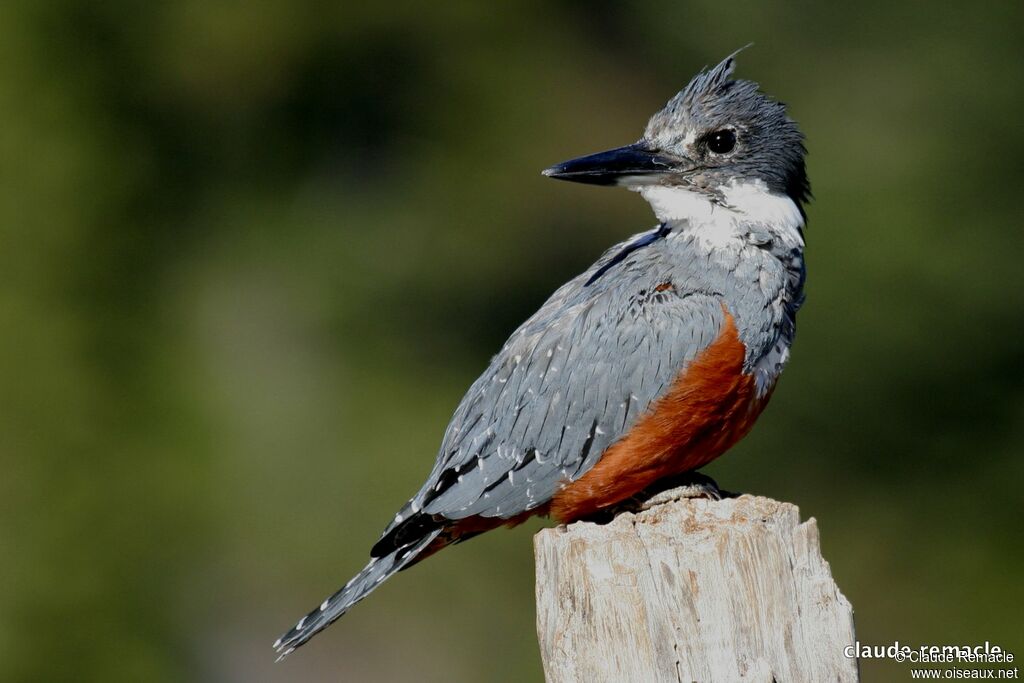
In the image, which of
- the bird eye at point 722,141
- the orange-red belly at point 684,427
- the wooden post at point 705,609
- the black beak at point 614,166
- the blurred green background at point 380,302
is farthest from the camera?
the blurred green background at point 380,302

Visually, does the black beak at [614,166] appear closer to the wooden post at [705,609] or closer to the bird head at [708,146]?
the bird head at [708,146]

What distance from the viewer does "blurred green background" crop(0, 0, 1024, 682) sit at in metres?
6.58

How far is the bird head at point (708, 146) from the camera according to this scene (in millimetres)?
3643

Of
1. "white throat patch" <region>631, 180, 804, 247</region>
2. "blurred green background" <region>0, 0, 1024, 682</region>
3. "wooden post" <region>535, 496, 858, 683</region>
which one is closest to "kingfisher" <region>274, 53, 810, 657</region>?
"white throat patch" <region>631, 180, 804, 247</region>

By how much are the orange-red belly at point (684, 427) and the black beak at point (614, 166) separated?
53cm

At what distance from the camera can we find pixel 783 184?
12.3 ft

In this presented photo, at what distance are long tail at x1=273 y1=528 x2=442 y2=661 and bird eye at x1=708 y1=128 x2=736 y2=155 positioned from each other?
146 cm

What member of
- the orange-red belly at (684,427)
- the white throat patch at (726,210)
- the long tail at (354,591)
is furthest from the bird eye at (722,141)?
the long tail at (354,591)

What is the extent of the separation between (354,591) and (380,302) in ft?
Answer: 13.6

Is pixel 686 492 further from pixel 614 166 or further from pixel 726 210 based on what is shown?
pixel 614 166

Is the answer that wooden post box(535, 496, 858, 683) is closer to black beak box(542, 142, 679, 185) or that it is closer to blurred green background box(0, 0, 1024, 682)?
black beak box(542, 142, 679, 185)

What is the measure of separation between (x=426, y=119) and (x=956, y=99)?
3286 mm

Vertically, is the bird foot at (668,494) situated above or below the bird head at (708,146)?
below

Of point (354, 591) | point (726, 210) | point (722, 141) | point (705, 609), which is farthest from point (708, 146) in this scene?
point (354, 591)
